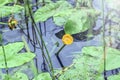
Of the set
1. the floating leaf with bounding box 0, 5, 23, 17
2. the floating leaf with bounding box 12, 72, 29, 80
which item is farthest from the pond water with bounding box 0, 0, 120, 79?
the floating leaf with bounding box 12, 72, 29, 80

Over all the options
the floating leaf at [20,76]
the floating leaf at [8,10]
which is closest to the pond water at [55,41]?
the floating leaf at [8,10]

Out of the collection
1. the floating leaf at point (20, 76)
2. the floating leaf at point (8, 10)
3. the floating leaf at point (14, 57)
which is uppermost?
the floating leaf at point (8, 10)

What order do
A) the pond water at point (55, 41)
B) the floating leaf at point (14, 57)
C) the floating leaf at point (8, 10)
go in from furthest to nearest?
the floating leaf at point (8, 10), the pond water at point (55, 41), the floating leaf at point (14, 57)

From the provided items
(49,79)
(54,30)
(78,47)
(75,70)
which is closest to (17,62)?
(49,79)

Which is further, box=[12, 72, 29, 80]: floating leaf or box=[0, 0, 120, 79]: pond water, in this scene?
box=[0, 0, 120, 79]: pond water

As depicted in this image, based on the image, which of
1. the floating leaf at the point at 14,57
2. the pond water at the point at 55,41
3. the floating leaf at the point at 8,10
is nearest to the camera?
the floating leaf at the point at 14,57

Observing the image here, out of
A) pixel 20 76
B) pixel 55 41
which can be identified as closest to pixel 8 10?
pixel 55 41

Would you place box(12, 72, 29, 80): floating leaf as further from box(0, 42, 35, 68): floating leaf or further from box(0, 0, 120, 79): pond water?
box(0, 0, 120, 79): pond water

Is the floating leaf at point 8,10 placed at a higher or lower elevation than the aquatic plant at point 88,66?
higher

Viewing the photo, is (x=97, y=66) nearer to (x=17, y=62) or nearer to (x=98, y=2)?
(x=17, y=62)

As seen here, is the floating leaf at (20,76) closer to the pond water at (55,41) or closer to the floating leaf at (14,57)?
the floating leaf at (14,57)

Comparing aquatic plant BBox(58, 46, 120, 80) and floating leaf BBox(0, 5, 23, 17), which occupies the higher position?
floating leaf BBox(0, 5, 23, 17)

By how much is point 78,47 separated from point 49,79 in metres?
0.42

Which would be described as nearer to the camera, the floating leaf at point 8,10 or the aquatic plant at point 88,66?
the aquatic plant at point 88,66
